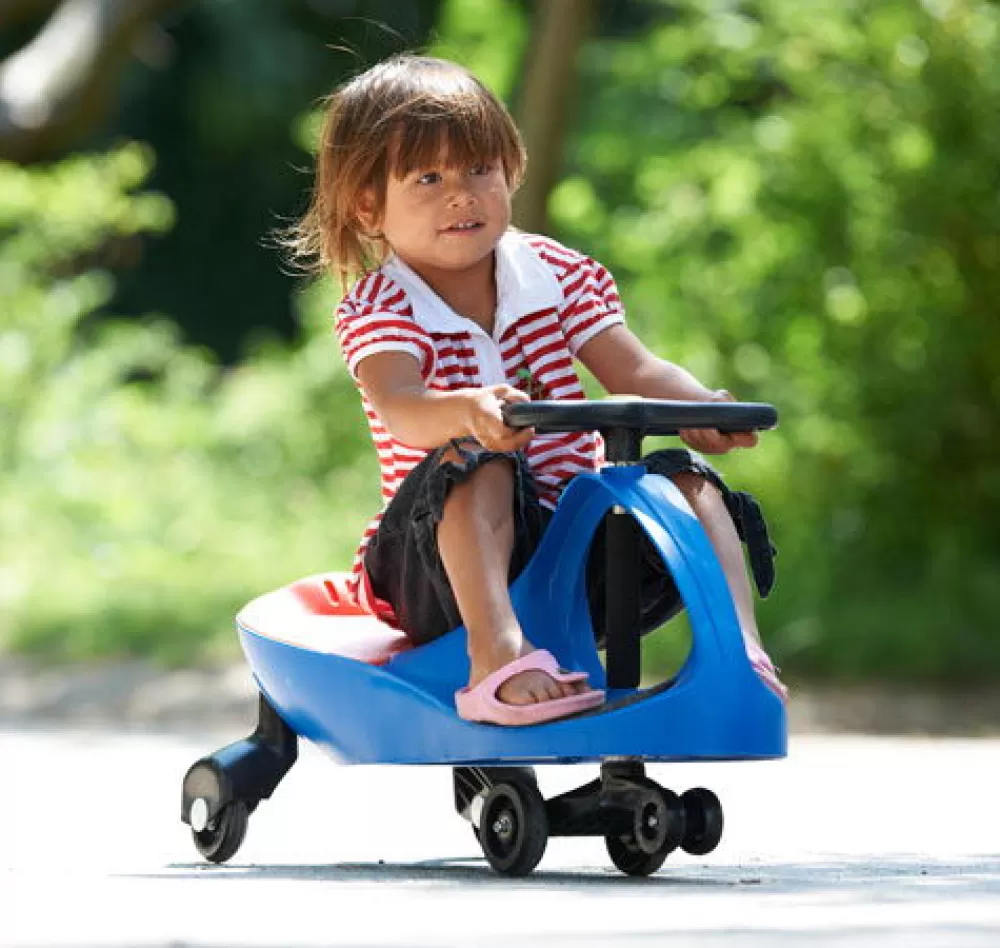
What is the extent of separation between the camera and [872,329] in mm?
10789

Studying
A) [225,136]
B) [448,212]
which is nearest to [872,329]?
[448,212]

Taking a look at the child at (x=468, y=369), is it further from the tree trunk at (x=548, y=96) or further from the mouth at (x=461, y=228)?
the tree trunk at (x=548, y=96)

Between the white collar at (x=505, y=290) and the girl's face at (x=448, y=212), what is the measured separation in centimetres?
6

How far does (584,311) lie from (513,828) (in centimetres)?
101

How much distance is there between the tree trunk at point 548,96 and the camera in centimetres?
1231

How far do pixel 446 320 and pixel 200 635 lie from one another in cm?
673

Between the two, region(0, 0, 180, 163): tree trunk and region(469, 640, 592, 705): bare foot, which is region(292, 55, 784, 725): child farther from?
region(0, 0, 180, 163): tree trunk

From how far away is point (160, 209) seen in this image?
18.3 metres

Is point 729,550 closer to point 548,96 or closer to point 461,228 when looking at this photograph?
point 461,228

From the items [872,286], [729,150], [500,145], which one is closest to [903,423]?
[872,286]

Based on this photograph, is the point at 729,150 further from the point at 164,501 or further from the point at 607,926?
the point at 607,926

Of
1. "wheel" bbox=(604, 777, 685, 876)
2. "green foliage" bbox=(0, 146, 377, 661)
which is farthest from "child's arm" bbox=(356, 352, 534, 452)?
"green foliage" bbox=(0, 146, 377, 661)

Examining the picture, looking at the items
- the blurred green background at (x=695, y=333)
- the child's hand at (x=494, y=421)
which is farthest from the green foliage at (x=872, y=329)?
the child's hand at (x=494, y=421)

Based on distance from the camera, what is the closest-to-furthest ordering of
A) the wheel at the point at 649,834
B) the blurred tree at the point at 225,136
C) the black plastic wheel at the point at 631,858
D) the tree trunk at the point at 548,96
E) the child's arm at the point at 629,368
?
1. the wheel at the point at 649,834
2. the black plastic wheel at the point at 631,858
3. the child's arm at the point at 629,368
4. the tree trunk at the point at 548,96
5. the blurred tree at the point at 225,136
